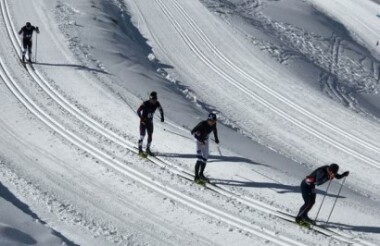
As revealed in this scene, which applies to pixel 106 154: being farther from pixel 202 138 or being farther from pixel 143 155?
pixel 202 138

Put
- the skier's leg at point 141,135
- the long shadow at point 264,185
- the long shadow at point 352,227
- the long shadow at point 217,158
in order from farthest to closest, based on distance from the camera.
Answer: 1. the long shadow at point 217,158
2. the skier's leg at point 141,135
3. the long shadow at point 264,185
4. the long shadow at point 352,227

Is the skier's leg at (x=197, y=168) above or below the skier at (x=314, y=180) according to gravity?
below

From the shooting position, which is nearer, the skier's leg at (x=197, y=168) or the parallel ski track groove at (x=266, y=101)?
the skier's leg at (x=197, y=168)

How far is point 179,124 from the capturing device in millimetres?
21141

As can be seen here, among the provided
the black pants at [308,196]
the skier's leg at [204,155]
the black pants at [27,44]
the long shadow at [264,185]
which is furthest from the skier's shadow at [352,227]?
the black pants at [27,44]

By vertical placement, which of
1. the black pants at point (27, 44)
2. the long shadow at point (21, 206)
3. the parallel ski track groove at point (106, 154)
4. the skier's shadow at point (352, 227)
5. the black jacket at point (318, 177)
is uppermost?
the black jacket at point (318, 177)

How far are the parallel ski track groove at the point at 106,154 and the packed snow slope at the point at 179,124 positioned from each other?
0.05m

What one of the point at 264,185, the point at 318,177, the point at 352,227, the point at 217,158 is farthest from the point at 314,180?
the point at 217,158

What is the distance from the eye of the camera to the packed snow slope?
14.3 metres

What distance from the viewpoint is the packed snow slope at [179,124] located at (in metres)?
14.3

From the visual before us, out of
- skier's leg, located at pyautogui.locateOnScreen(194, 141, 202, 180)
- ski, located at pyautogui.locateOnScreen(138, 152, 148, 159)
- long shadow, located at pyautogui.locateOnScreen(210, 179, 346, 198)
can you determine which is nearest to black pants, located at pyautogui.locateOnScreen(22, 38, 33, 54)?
ski, located at pyautogui.locateOnScreen(138, 152, 148, 159)

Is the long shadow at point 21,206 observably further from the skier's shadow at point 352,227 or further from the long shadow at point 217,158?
the skier's shadow at point 352,227

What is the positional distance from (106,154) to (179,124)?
14.5 feet

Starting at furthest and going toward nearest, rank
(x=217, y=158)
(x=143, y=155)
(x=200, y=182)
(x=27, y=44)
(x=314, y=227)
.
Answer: (x=27, y=44) → (x=217, y=158) → (x=143, y=155) → (x=200, y=182) → (x=314, y=227)
